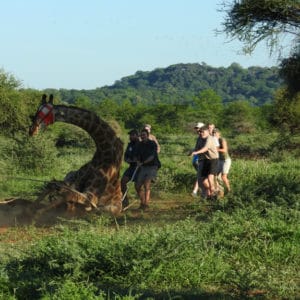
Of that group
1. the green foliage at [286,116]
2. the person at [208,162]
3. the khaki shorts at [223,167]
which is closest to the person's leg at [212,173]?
the person at [208,162]

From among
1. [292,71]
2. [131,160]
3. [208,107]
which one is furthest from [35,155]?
[208,107]

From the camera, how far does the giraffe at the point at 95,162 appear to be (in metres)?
12.1

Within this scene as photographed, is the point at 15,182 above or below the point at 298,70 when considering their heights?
below

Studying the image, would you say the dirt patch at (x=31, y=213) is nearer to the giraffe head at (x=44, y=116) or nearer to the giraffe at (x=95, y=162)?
the giraffe at (x=95, y=162)

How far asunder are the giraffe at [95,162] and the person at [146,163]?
760 mm

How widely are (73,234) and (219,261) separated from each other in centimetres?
163

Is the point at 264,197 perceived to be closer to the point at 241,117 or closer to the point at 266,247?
the point at 266,247

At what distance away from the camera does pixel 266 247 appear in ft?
27.3

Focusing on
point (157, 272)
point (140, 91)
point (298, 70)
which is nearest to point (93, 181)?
point (157, 272)

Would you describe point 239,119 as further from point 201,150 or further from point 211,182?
point 201,150

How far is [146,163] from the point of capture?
13.4 meters

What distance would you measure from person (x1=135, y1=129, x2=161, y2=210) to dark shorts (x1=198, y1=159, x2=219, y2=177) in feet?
2.98

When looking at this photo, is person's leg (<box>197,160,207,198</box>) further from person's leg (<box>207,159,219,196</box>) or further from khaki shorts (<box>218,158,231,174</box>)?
khaki shorts (<box>218,158,231,174</box>)

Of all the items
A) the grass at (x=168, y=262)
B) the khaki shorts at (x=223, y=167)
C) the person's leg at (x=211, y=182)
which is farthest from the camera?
the khaki shorts at (x=223, y=167)
